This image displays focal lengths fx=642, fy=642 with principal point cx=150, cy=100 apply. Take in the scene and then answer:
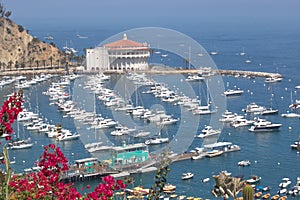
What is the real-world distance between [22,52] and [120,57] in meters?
5.22

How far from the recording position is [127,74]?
27.8 meters

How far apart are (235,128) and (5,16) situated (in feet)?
62.9

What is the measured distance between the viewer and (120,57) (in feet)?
97.7

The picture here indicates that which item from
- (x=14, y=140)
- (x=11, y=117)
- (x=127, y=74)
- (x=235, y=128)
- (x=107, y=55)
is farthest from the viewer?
(x=107, y=55)

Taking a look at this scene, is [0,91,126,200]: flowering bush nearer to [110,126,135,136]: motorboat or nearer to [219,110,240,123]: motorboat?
[110,126,135,136]: motorboat

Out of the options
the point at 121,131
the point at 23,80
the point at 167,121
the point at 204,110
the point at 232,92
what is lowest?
the point at 121,131

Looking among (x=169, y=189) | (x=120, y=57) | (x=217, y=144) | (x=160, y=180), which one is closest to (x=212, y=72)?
(x=120, y=57)

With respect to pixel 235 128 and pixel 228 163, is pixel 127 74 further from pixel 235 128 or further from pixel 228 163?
pixel 228 163

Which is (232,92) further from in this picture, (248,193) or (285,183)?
(248,193)

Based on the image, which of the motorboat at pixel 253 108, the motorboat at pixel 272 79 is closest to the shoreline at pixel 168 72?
the motorboat at pixel 272 79

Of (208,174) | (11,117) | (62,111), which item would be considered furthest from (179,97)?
(11,117)

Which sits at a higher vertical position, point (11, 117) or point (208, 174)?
point (11, 117)

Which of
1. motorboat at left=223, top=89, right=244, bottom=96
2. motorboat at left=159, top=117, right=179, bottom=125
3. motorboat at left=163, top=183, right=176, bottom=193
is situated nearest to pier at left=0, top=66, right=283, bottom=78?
motorboat at left=223, top=89, right=244, bottom=96

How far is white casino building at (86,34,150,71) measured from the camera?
29438 mm
